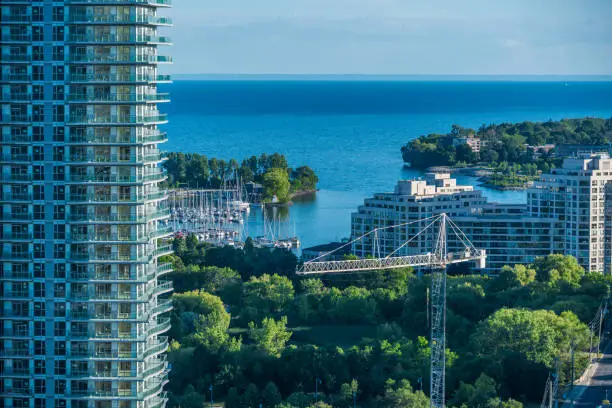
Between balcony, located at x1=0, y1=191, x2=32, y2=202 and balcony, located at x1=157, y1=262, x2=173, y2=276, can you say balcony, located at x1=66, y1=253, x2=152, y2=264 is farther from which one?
balcony, located at x1=0, y1=191, x2=32, y2=202

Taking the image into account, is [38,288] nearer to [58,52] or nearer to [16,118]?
[16,118]

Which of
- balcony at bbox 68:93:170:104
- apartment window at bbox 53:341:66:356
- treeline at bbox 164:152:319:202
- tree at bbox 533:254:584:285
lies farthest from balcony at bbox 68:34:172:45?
treeline at bbox 164:152:319:202

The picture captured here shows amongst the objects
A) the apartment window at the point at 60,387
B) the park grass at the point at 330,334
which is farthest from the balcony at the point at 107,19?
the park grass at the point at 330,334

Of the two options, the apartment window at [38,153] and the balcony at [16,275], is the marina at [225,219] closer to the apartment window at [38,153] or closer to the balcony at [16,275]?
the balcony at [16,275]

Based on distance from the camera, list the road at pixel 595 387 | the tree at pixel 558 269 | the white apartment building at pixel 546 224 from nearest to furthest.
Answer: the road at pixel 595 387 → the tree at pixel 558 269 → the white apartment building at pixel 546 224

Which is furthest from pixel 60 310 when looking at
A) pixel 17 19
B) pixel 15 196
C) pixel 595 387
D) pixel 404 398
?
pixel 595 387

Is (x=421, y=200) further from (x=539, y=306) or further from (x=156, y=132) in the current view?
(x=156, y=132)
